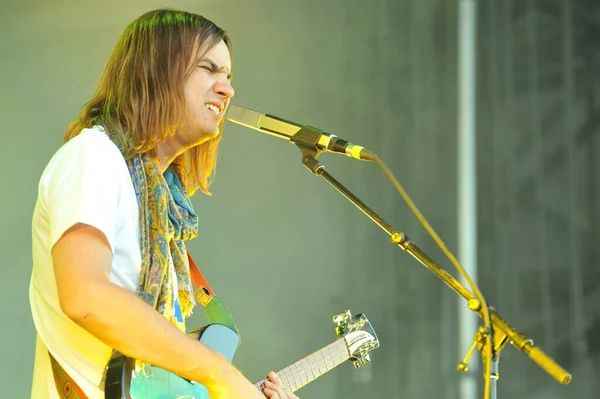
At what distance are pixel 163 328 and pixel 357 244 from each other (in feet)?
7.15

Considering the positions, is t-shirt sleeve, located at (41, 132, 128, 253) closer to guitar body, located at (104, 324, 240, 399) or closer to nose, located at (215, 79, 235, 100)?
guitar body, located at (104, 324, 240, 399)

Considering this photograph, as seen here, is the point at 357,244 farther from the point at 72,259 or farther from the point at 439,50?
the point at 72,259

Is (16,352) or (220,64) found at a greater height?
(220,64)

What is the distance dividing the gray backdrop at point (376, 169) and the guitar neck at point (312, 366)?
95cm

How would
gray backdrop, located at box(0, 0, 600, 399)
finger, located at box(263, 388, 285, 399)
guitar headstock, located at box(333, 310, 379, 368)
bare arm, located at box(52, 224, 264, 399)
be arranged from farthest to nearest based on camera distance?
gray backdrop, located at box(0, 0, 600, 399) < guitar headstock, located at box(333, 310, 379, 368) < finger, located at box(263, 388, 285, 399) < bare arm, located at box(52, 224, 264, 399)

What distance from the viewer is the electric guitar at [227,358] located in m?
1.46

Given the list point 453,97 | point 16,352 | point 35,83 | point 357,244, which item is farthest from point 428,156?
point 16,352

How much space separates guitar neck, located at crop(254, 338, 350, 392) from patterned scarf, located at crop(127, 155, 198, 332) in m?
0.53

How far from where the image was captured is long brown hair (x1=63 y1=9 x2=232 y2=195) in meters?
1.68

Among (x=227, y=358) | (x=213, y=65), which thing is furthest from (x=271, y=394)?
(x=213, y=65)

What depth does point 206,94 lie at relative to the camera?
1.80 m

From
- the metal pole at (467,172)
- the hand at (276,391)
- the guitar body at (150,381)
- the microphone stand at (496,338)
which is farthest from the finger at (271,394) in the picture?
the metal pole at (467,172)

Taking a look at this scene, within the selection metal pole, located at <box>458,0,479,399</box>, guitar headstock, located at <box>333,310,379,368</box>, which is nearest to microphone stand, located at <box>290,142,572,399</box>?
guitar headstock, located at <box>333,310,379,368</box>

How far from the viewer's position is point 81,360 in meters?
1.49
